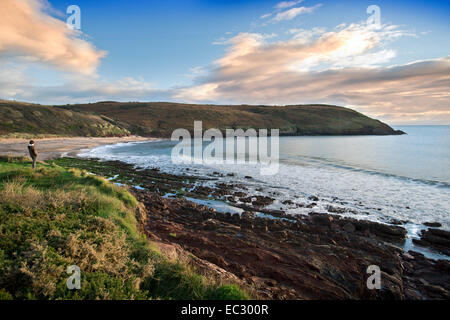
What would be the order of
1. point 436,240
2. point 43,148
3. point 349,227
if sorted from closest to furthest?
point 436,240, point 349,227, point 43,148

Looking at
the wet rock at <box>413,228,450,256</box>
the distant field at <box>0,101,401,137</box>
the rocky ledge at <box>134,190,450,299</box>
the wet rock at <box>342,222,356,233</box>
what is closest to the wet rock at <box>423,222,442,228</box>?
the wet rock at <box>413,228,450,256</box>

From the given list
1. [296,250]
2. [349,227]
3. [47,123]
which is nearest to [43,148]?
[47,123]

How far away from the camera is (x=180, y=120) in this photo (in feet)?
387

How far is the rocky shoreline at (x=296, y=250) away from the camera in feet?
21.8

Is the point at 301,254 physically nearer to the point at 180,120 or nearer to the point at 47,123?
the point at 47,123

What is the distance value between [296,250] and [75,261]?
7.00 m

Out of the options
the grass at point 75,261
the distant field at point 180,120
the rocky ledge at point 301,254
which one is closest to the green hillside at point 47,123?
the distant field at point 180,120

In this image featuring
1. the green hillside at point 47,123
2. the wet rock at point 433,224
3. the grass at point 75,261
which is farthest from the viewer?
the green hillside at point 47,123

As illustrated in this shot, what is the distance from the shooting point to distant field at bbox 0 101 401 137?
229 ft

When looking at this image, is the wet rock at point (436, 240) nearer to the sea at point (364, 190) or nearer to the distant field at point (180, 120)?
the sea at point (364, 190)

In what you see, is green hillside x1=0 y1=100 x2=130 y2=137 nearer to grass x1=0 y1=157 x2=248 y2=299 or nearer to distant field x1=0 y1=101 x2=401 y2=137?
distant field x1=0 y1=101 x2=401 y2=137

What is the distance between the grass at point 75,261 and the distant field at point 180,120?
70358 mm
